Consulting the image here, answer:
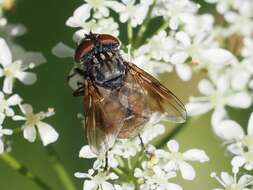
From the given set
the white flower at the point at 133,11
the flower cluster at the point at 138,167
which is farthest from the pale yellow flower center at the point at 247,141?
the white flower at the point at 133,11

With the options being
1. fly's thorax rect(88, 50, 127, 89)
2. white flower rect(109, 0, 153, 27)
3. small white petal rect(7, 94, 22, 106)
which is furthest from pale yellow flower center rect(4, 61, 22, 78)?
white flower rect(109, 0, 153, 27)

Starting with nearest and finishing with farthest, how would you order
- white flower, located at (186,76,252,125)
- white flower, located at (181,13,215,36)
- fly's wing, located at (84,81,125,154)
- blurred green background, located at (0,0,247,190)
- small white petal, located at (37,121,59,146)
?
1. fly's wing, located at (84,81,125,154)
2. small white petal, located at (37,121,59,146)
3. white flower, located at (181,13,215,36)
4. white flower, located at (186,76,252,125)
5. blurred green background, located at (0,0,247,190)

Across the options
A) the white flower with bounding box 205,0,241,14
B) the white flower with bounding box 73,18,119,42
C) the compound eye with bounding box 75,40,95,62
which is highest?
the white flower with bounding box 205,0,241,14

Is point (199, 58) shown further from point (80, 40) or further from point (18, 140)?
point (18, 140)

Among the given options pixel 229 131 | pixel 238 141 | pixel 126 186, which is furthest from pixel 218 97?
pixel 126 186

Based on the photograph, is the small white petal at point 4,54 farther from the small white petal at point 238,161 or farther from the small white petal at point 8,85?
the small white petal at point 238,161

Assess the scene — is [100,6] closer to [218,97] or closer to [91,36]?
[91,36]

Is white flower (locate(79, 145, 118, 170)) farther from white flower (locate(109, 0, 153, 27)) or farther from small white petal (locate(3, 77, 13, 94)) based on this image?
white flower (locate(109, 0, 153, 27))

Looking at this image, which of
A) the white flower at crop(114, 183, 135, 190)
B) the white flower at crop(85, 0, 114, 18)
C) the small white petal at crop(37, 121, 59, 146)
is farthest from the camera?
the white flower at crop(85, 0, 114, 18)

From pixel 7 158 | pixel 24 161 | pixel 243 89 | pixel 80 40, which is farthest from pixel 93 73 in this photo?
pixel 24 161
